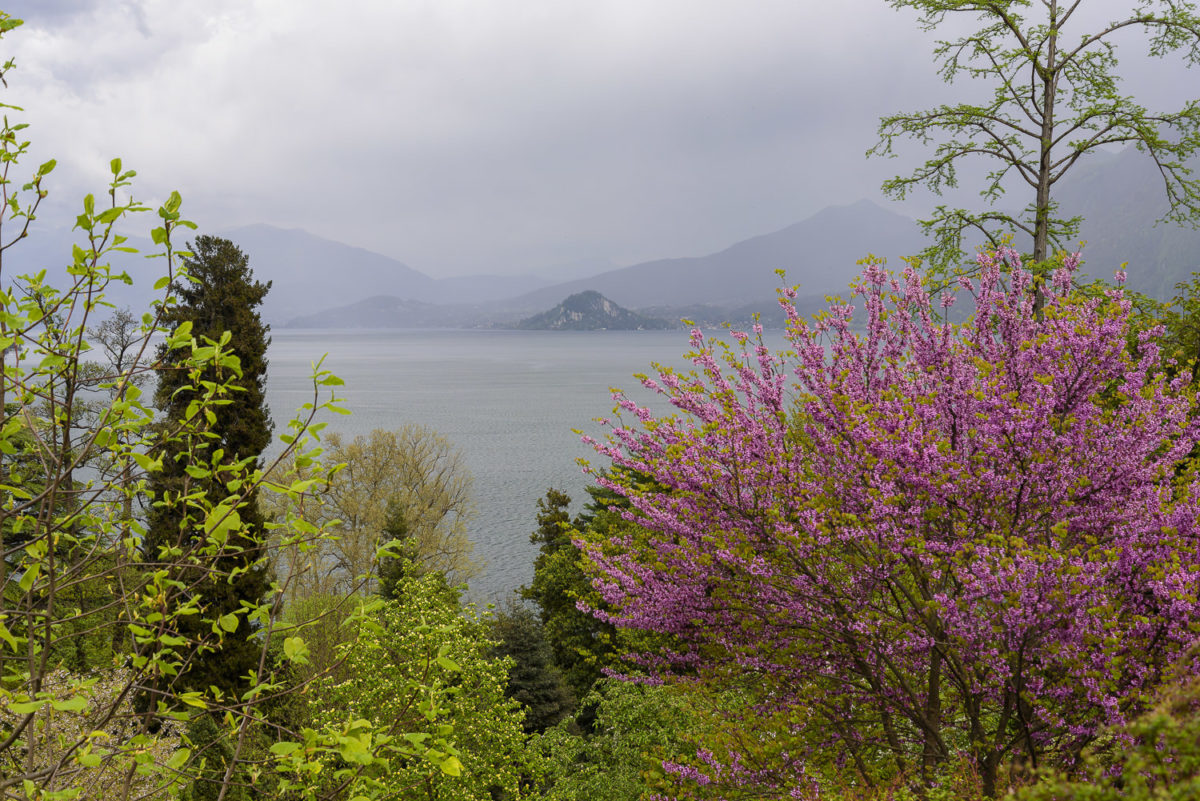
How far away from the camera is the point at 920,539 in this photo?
23.8 ft

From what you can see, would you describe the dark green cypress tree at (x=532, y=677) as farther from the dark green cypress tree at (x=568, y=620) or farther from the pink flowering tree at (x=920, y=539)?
the pink flowering tree at (x=920, y=539)

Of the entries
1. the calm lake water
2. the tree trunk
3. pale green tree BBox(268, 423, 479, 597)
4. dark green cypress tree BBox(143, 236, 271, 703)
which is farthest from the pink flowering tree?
pale green tree BBox(268, 423, 479, 597)

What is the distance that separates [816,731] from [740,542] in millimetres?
2573

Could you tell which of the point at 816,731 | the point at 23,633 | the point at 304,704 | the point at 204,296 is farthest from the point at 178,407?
the point at 816,731

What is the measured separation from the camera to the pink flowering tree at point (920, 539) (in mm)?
6543

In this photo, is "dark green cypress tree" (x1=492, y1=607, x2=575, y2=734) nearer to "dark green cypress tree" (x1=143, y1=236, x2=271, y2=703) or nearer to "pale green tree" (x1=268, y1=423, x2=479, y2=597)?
"dark green cypress tree" (x1=143, y1=236, x2=271, y2=703)

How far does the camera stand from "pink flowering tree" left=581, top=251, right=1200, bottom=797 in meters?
6.54

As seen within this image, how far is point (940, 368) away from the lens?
8969mm

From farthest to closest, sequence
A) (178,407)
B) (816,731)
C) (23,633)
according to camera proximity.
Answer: (178,407) < (816,731) < (23,633)

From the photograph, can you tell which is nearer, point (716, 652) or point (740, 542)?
point (740, 542)

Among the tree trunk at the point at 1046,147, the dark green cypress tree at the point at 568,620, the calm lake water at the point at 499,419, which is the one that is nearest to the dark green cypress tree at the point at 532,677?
the dark green cypress tree at the point at 568,620

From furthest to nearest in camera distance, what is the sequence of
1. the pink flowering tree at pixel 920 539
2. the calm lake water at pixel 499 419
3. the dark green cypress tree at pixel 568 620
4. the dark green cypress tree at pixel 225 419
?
the calm lake water at pixel 499 419
the dark green cypress tree at pixel 568 620
the dark green cypress tree at pixel 225 419
the pink flowering tree at pixel 920 539

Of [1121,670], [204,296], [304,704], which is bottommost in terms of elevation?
[304,704]

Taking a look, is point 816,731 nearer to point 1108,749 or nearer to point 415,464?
point 1108,749
